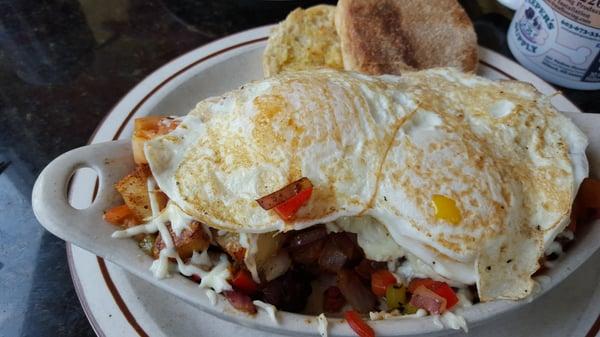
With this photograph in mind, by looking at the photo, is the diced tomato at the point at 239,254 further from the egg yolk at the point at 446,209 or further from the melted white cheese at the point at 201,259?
the egg yolk at the point at 446,209

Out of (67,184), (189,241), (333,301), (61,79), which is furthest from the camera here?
(61,79)

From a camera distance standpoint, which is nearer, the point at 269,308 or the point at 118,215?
the point at 269,308

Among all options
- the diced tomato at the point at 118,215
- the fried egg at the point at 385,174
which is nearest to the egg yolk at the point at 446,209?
the fried egg at the point at 385,174

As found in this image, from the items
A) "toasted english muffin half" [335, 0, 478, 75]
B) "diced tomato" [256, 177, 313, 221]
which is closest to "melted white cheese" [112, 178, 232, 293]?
"diced tomato" [256, 177, 313, 221]

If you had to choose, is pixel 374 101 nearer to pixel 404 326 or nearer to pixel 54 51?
pixel 404 326

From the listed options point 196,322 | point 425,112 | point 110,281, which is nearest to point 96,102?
point 110,281

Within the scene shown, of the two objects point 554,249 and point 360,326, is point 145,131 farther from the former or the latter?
point 554,249

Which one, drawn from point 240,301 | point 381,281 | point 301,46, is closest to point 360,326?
point 381,281
